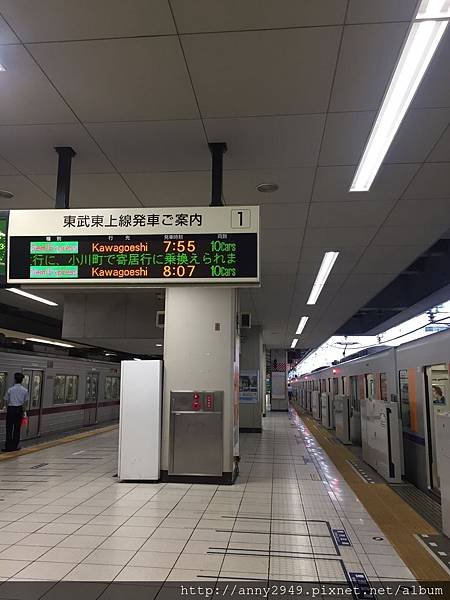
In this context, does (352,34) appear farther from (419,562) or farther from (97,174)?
(419,562)

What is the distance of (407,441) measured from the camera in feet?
23.2

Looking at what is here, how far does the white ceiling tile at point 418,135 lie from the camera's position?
3.32 metres

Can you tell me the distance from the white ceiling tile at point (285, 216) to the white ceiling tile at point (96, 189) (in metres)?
1.45

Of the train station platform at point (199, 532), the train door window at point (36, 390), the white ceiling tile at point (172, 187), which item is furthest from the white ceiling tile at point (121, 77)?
the train door window at point (36, 390)

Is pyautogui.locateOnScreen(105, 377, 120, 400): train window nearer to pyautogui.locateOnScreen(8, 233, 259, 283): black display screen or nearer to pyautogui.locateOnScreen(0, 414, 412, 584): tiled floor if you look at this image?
pyautogui.locateOnScreen(0, 414, 412, 584): tiled floor

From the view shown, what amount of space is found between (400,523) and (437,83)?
3.89 m

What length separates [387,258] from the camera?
7.05 meters

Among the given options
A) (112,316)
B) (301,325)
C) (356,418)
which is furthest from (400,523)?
(301,325)

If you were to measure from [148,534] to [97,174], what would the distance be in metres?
3.29

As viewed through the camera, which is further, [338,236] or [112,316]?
[112,316]

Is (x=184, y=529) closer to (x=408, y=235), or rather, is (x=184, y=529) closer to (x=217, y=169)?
(x=217, y=169)

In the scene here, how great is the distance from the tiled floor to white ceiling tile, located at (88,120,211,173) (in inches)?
126

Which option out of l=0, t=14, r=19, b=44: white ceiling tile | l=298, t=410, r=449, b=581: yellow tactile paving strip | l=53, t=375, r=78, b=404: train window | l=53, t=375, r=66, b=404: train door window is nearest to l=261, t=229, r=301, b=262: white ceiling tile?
l=298, t=410, r=449, b=581: yellow tactile paving strip

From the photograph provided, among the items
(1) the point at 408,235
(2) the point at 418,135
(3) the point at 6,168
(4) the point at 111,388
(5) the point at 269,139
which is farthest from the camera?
(4) the point at 111,388
